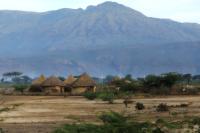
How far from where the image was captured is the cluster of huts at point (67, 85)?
66312mm

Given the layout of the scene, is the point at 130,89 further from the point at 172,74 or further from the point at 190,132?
the point at 190,132

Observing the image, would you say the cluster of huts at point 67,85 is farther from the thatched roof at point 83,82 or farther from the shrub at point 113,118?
the shrub at point 113,118

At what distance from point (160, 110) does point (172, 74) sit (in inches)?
1084

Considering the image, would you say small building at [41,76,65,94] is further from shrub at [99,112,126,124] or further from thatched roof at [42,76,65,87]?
shrub at [99,112,126,124]

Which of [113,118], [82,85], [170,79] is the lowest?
[113,118]

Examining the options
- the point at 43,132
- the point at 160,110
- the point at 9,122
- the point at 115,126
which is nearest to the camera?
the point at 115,126

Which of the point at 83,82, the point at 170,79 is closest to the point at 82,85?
the point at 83,82

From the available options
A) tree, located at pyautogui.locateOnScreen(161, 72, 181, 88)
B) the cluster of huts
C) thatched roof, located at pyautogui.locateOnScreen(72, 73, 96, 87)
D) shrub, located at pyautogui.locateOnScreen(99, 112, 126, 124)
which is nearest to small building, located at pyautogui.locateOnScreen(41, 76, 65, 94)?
the cluster of huts

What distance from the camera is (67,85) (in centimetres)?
6888

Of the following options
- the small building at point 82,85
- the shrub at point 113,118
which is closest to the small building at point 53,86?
the small building at point 82,85

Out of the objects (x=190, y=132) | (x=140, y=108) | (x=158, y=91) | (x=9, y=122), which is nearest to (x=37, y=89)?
(x=158, y=91)

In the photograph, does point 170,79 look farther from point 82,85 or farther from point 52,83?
point 52,83

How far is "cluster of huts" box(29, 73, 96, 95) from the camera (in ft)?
218

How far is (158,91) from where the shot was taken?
58.7 m
